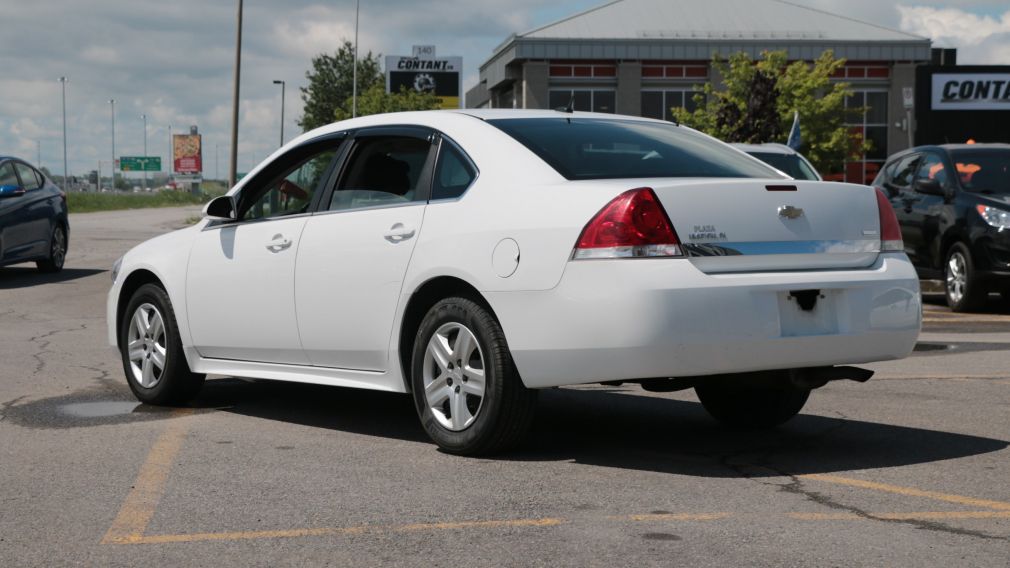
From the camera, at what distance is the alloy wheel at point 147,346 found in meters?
8.11

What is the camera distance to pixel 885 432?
6930mm

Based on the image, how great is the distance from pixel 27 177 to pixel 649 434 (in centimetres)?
1480

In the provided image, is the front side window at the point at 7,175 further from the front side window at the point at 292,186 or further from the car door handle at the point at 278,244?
the car door handle at the point at 278,244

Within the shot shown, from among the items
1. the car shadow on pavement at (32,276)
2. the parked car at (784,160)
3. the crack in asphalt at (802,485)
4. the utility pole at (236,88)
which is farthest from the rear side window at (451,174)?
the utility pole at (236,88)

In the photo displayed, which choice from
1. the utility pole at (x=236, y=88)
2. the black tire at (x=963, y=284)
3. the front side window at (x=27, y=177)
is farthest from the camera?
the utility pole at (x=236, y=88)

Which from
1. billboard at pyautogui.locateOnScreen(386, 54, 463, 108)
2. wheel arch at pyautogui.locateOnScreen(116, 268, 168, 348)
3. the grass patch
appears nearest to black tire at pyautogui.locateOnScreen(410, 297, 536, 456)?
wheel arch at pyautogui.locateOnScreen(116, 268, 168, 348)

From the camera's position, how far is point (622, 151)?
21.0 ft

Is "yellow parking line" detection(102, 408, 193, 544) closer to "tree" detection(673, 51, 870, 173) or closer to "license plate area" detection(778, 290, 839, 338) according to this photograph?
"license plate area" detection(778, 290, 839, 338)

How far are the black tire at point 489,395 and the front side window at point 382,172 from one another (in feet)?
2.50

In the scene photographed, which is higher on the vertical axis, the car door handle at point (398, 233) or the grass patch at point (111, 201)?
the car door handle at point (398, 233)

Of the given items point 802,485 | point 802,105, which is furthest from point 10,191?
point 802,105

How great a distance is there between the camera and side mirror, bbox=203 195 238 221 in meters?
7.62

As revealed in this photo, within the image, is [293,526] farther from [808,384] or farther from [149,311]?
[149,311]

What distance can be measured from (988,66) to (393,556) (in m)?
60.8
